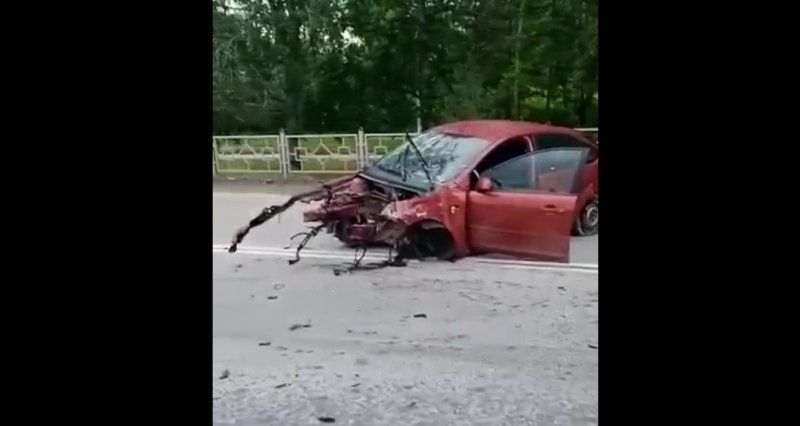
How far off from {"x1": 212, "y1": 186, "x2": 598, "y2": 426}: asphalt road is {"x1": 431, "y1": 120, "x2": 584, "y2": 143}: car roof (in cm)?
29

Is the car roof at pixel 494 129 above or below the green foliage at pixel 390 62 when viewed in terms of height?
below

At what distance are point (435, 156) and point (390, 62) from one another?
0.24 metres

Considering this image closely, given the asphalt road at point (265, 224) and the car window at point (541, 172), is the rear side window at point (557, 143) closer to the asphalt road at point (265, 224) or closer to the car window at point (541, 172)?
the car window at point (541, 172)

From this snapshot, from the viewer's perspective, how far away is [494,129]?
5.33ft

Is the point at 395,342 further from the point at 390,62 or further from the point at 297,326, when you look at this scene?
the point at 390,62

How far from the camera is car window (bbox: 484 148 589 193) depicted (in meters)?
1.58

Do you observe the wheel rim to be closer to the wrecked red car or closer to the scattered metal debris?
the wrecked red car

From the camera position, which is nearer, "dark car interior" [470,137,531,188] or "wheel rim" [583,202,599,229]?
"wheel rim" [583,202,599,229]

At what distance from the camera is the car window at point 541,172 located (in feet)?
5.18

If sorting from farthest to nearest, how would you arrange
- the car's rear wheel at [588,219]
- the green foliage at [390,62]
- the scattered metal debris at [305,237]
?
the scattered metal debris at [305,237], the green foliage at [390,62], the car's rear wheel at [588,219]

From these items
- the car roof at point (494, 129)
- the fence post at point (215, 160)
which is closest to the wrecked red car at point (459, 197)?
the car roof at point (494, 129)

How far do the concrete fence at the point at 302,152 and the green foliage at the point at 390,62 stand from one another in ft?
0.07

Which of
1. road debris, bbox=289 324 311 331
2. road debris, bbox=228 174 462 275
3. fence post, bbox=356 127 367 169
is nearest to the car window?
road debris, bbox=228 174 462 275
